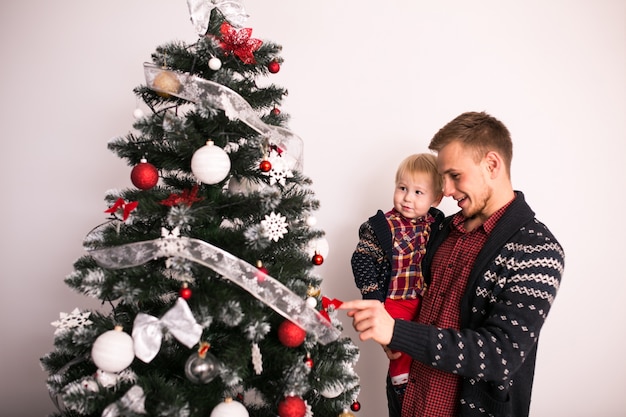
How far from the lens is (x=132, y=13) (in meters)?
2.03

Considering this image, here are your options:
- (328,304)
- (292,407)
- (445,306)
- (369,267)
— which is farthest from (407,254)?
(292,407)

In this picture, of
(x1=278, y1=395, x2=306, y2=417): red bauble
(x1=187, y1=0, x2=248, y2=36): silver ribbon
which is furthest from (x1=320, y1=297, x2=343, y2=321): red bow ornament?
(x1=187, y1=0, x2=248, y2=36): silver ribbon

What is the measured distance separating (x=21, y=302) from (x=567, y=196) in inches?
102

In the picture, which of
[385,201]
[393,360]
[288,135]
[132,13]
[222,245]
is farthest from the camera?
[385,201]

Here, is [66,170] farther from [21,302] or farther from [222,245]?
[222,245]

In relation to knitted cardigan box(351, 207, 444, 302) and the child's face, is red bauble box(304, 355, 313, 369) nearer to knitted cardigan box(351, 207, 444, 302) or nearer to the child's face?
knitted cardigan box(351, 207, 444, 302)

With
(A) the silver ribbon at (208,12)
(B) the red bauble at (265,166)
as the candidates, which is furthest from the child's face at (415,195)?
(A) the silver ribbon at (208,12)

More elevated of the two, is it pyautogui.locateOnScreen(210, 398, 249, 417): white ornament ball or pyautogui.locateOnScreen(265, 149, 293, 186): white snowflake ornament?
pyautogui.locateOnScreen(265, 149, 293, 186): white snowflake ornament

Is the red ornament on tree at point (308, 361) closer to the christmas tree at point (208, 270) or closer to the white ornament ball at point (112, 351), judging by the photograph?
the christmas tree at point (208, 270)

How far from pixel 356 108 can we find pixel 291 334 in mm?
1285

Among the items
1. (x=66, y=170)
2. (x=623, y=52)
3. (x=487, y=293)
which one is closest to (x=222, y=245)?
(x=487, y=293)

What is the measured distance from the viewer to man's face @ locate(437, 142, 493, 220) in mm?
1495

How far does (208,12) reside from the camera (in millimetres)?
1268

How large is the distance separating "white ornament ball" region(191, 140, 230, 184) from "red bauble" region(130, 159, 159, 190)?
11 cm
